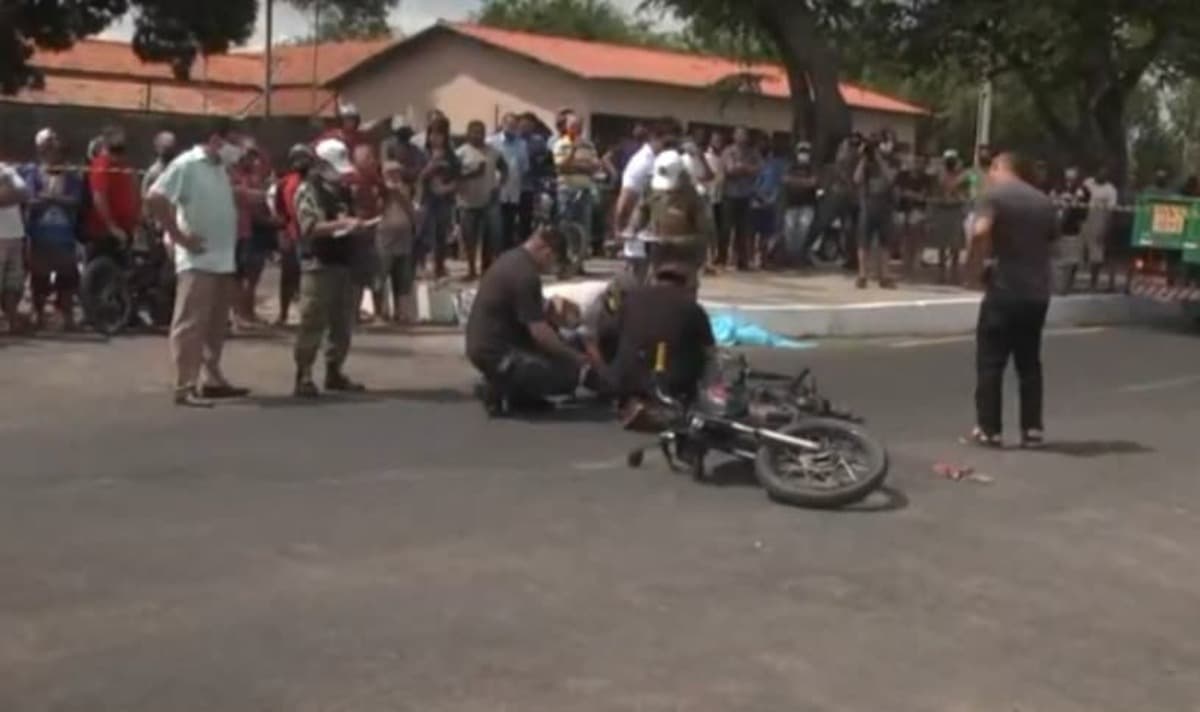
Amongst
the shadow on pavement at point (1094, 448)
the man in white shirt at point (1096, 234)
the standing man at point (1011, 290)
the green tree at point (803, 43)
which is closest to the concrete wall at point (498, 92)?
the green tree at point (803, 43)

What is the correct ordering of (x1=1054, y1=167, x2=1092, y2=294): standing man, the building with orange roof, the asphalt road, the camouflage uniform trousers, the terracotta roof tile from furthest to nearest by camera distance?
1. the building with orange roof
2. the terracotta roof tile
3. (x1=1054, y1=167, x2=1092, y2=294): standing man
4. the camouflage uniform trousers
5. the asphalt road

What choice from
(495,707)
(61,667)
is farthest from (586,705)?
Result: (61,667)

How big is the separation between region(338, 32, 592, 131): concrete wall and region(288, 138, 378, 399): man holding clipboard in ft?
115

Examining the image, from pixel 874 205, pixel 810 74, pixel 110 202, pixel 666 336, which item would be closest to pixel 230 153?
pixel 110 202

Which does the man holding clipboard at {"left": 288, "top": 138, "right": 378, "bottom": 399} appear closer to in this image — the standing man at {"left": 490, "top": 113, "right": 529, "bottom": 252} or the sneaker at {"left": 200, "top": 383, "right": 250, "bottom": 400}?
the sneaker at {"left": 200, "top": 383, "right": 250, "bottom": 400}

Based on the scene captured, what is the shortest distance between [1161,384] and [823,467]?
258 inches

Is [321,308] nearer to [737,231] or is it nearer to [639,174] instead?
[639,174]

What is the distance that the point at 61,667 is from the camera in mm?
6664

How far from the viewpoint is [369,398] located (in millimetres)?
13047

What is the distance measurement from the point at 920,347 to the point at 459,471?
27.0ft

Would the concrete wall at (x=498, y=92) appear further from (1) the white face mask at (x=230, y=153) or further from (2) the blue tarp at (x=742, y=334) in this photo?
(1) the white face mask at (x=230, y=153)

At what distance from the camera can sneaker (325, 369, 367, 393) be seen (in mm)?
13180

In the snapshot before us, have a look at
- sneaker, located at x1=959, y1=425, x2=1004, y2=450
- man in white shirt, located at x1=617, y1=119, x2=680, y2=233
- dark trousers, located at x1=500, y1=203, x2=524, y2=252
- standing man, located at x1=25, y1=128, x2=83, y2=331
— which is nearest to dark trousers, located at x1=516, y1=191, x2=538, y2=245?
dark trousers, located at x1=500, y1=203, x2=524, y2=252

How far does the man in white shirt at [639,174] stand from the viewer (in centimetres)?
1817
